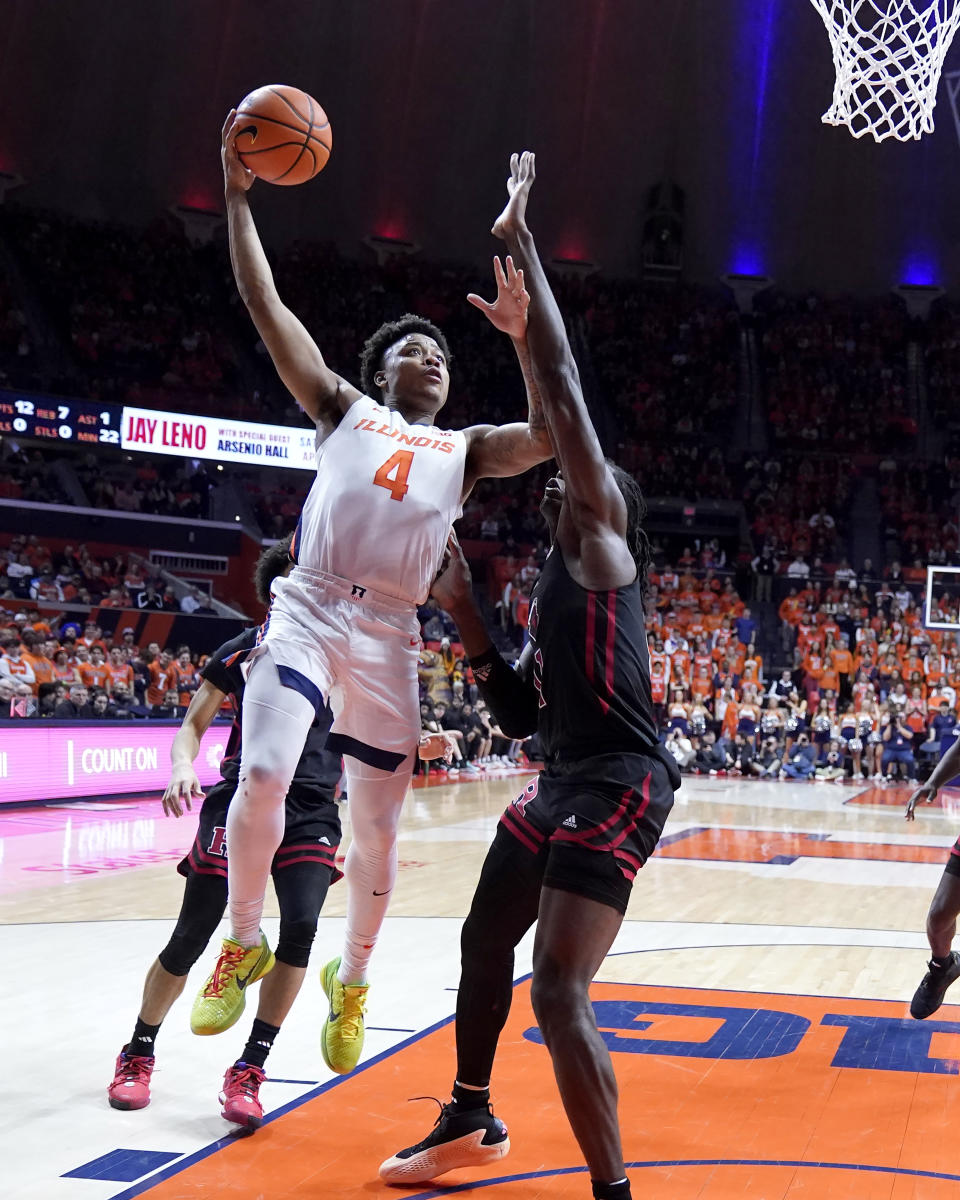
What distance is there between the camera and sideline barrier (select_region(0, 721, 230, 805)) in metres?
13.1

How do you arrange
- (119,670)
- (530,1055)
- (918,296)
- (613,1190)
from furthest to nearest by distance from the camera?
(918,296) < (119,670) < (530,1055) < (613,1190)

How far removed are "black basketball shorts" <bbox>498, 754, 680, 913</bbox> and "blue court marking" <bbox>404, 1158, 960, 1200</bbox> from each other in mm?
927

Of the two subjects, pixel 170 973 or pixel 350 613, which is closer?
pixel 350 613

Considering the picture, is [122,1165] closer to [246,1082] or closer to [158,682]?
[246,1082]

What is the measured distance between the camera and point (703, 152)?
98.5ft

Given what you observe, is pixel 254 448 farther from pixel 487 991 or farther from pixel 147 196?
pixel 487 991

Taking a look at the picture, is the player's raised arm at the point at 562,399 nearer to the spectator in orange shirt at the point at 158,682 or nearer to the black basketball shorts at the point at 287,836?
the black basketball shorts at the point at 287,836

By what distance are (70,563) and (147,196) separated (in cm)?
1047

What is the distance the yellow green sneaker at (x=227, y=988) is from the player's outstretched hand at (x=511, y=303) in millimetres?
2077

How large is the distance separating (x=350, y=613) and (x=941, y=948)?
3.12 m

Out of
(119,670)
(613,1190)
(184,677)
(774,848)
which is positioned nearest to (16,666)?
(119,670)

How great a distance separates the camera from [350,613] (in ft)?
13.7

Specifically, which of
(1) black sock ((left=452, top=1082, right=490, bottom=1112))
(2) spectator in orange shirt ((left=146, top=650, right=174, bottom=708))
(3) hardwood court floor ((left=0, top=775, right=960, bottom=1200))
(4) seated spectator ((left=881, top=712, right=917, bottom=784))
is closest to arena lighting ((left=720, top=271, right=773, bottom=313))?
(4) seated spectator ((left=881, top=712, right=917, bottom=784))

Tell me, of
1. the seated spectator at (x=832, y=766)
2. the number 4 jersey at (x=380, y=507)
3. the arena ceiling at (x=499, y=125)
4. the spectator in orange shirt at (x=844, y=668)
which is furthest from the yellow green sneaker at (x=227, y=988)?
the arena ceiling at (x=499, y=125)
